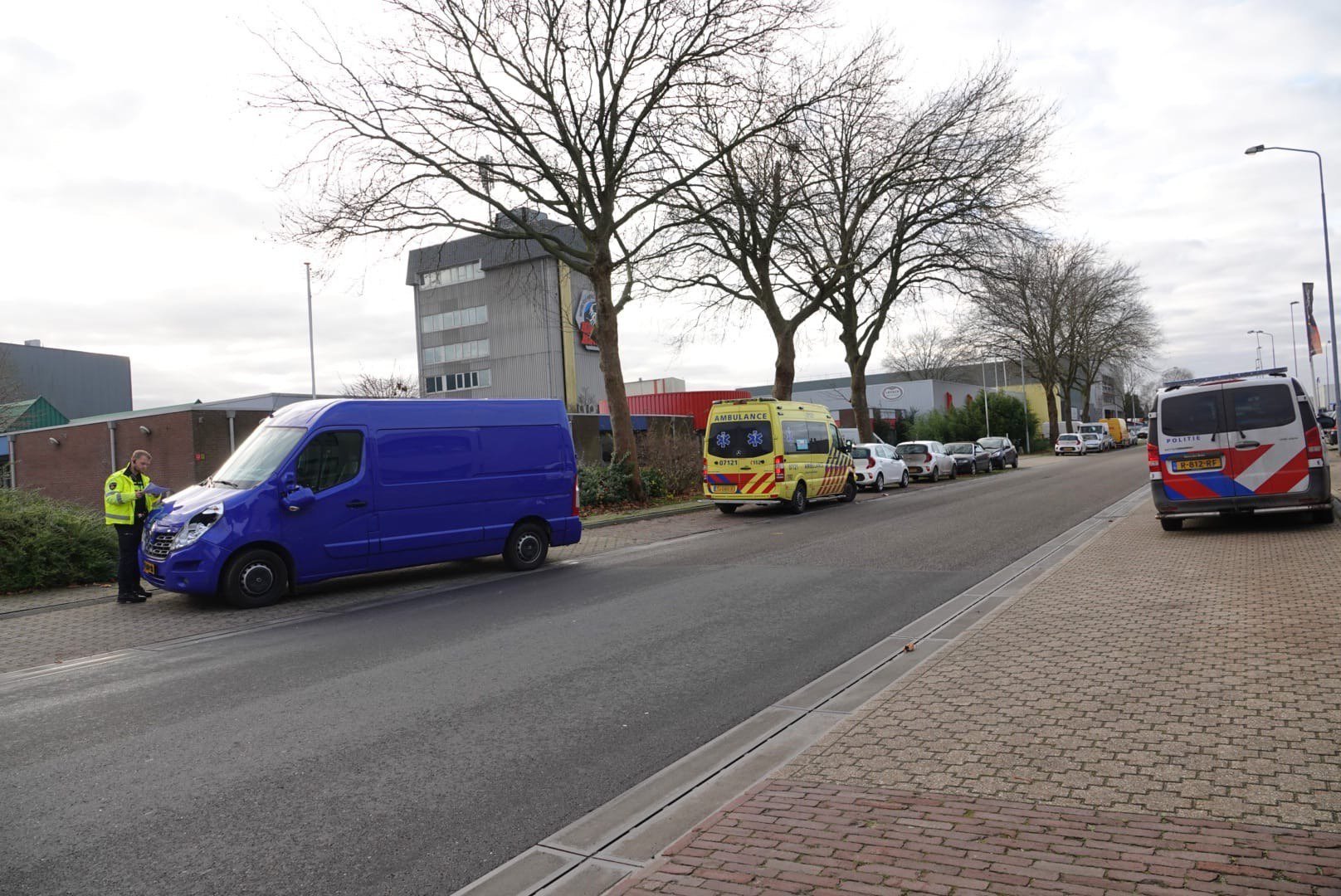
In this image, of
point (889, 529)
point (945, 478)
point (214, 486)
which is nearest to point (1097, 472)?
point (945, 478)

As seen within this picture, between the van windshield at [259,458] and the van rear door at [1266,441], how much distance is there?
479 inches

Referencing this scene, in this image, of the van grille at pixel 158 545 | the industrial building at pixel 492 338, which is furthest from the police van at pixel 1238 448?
the industrial building at pixel 492 338

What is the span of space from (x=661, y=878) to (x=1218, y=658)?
4.35m

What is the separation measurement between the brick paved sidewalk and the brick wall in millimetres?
28563

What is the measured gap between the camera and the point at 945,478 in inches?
1407

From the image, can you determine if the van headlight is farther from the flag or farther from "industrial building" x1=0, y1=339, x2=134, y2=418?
"industrial building" x1=0, y1=339, x2=134, y2=418

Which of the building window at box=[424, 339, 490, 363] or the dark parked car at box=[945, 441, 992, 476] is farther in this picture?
the building window at box=[424, 339, 490, 363]

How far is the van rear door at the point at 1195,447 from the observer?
12828 millimetres

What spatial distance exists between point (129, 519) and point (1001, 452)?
39.0 m

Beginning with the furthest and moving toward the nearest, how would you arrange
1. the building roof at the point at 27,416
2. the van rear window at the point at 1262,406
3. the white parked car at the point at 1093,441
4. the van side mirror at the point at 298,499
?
the white parked car at the point at 1093,441 < the building roof at the point at 27,416 < the van rear window at the point at 1262,406 < the van side mirror at the point at 298,499

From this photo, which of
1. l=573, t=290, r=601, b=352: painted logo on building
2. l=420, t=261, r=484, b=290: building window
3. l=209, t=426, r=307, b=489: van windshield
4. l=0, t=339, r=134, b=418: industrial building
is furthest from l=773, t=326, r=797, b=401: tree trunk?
l=0, t=339, r=134, b=418: industrial building

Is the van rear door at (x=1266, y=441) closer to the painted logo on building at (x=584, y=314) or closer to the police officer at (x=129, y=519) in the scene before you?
the police officer at (x=129, y=519)

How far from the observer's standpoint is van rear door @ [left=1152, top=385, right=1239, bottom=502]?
42.1ft

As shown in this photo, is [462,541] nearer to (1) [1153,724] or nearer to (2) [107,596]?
(2) [107,596]
